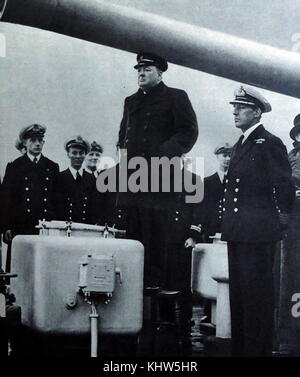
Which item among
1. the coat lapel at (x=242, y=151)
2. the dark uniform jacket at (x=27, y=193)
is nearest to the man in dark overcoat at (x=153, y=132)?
the coat lapel at (x=242, y=151)

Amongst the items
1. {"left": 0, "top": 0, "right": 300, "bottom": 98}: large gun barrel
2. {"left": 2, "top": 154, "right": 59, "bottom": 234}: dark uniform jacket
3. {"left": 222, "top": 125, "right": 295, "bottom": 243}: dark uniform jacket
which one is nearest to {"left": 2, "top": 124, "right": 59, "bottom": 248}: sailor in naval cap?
{"left": 2, "top": 154, "right": 59, "bottom": 234}: dark uniform jacket

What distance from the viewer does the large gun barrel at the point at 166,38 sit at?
11.5 feet

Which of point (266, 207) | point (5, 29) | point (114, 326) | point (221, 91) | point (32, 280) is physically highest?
point (5, 29)

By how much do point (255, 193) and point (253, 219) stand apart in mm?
147

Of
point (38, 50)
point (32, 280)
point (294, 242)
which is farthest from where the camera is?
point (294, 242)

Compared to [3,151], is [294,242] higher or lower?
lower

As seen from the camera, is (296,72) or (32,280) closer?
(32,280)

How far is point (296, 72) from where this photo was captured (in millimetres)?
3865

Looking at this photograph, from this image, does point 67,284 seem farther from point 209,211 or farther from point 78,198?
point 209,211

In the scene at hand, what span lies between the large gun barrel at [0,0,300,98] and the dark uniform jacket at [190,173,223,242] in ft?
2.03

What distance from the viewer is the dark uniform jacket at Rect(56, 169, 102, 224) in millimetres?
3580
